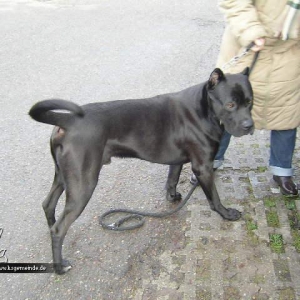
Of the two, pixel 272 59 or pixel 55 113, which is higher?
pixel 272 59

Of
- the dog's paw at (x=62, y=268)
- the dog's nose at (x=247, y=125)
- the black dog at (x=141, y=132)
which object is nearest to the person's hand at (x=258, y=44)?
the black dog at (x=141, y=132)

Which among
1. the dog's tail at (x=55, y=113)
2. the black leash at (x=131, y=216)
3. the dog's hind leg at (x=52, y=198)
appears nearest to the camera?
the dog's tail at (x=55, y=113)

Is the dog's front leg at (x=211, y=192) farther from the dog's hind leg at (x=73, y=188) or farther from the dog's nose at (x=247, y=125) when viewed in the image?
the dog's hind leg at (x=73, y=188)

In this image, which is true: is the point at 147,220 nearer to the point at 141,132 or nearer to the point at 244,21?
the point at 141,132

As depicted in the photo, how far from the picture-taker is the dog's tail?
A: 260cm

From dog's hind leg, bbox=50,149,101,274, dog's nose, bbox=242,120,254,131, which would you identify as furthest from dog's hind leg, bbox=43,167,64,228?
dog's nose, bbox=242,120,254,131

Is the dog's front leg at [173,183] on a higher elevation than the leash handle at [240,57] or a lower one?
lower

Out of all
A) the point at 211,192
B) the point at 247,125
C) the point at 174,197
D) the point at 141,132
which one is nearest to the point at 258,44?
the point at 247,125

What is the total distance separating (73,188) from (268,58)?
1.63m

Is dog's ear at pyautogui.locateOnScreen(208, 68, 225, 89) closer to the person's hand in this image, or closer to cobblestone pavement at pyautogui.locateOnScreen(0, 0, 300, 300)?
the person's hand

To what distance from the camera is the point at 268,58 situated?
3.12 m

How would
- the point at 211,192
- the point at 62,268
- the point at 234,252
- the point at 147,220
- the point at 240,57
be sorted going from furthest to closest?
the point at 147,220 < the point at 211,192 < the point at 240,57 < the point at 234,252 < the point at 62,268

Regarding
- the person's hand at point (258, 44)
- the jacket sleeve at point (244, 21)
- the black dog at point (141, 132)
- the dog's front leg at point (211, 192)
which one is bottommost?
the dog's front leg at point (211, 192)

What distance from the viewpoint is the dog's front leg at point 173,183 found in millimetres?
3559
